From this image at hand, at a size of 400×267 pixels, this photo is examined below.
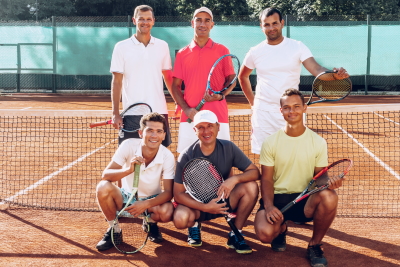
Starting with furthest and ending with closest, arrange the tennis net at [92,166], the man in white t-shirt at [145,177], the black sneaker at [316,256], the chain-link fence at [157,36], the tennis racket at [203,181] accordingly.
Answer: the chain-link fence at [157,36] < the tennis net at [92,166] < the man in white t-shirt at [145,177] < the tennis racket at [203,181] < the black sneaker at [316,256]

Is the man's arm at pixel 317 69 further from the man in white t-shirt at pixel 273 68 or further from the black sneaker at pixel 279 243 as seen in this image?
the black sneaker at pixel 279 243

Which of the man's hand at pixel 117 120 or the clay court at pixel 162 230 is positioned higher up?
the man's hand at pixel 117 120

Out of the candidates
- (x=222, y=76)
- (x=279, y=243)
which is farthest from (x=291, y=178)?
(x=222, y=76)

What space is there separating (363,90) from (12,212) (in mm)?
14637

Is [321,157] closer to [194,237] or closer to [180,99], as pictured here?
[194,237]

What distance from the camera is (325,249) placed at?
3.87 m

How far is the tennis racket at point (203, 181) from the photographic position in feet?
11.9

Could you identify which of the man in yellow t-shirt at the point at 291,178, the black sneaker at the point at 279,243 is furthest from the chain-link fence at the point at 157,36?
the black sneaker at the point at 279,243

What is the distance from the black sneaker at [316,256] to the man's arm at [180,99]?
4.76 feet

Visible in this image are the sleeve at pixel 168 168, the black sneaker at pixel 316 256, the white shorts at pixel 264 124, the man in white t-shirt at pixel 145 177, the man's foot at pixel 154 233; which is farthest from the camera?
the white shorts at pixel 264 124

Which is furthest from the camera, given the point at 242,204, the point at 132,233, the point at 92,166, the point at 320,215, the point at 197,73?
the point at 92,166

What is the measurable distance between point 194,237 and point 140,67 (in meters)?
1.54

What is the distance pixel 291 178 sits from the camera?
3779 millimetres

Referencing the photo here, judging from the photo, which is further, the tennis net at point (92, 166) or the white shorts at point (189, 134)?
the tennis net at point (92, 166)
